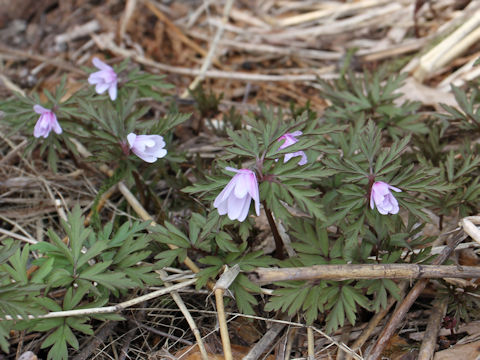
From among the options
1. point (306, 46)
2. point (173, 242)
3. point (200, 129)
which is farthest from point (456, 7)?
point (173, 242)

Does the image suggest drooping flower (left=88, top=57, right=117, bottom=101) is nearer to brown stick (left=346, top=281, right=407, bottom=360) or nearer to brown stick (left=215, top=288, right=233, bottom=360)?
brown stick (left=215, top=288, right=233, bottom=360)

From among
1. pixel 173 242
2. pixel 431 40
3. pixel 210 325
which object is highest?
pixel 431 40

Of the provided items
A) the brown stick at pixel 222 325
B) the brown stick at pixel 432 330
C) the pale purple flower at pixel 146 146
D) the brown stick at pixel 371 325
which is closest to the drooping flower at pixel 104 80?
the pale purple flower at pixel 146 146

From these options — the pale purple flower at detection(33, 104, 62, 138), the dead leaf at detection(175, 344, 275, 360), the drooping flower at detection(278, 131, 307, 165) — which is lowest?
the dead leaf at detection(175, 344, 275, 360)

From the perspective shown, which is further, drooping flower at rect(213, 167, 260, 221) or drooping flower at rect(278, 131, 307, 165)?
drooping flower at rect(278, 131, 307, 165)

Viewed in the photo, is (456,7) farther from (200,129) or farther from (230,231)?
(230,231)

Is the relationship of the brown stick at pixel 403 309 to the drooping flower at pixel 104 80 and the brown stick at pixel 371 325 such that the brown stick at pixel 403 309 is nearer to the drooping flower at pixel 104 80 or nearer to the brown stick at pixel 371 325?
the brown stick at pixel 371 325

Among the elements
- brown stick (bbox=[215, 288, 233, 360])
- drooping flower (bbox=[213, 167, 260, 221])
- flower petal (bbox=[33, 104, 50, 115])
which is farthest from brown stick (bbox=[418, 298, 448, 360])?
flower petal (bbox=[33, 104, 50, 115])
